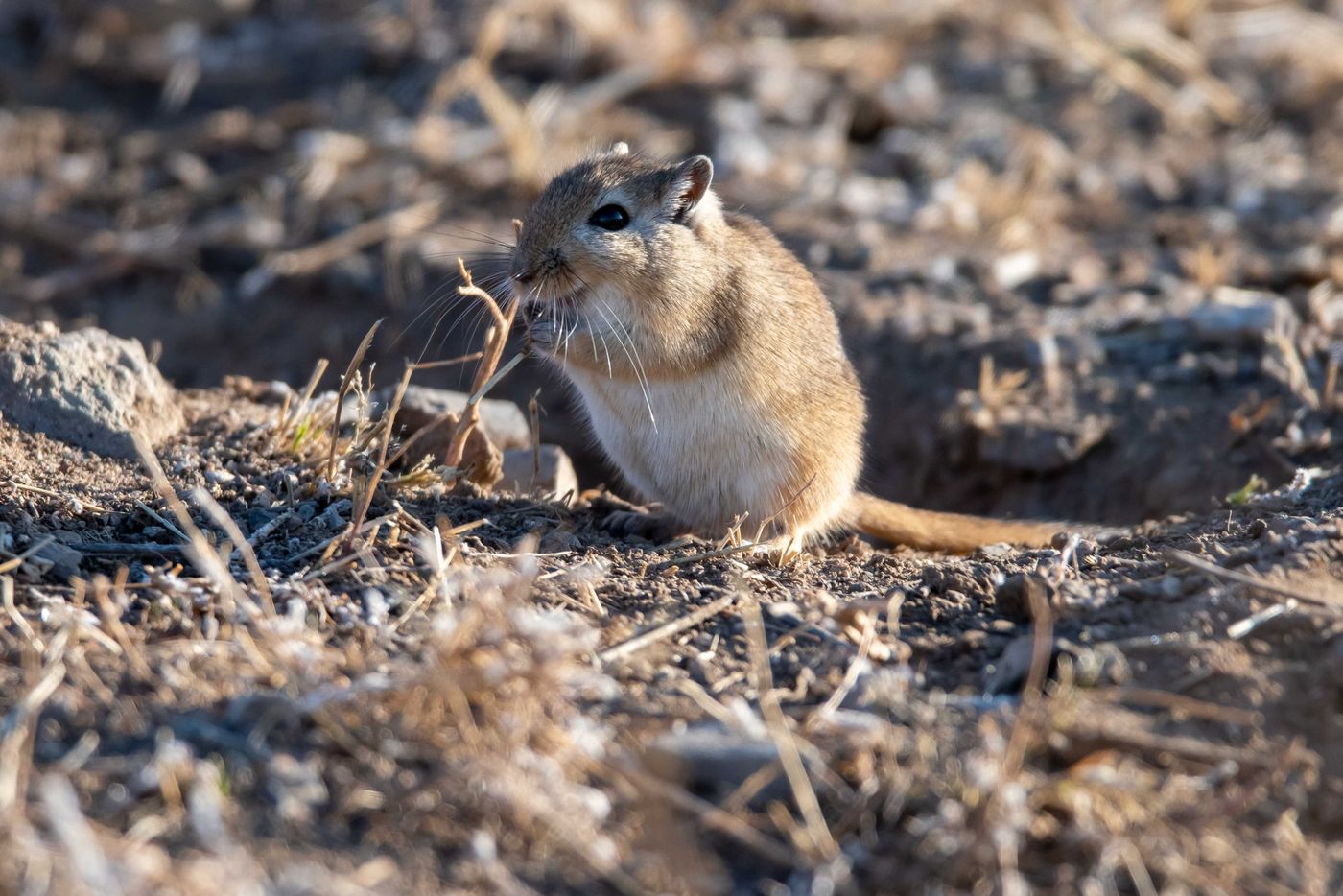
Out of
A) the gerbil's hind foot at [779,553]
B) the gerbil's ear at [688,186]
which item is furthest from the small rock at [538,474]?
the gerbil's ear at [688,186]

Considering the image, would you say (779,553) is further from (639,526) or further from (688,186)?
(688,186)

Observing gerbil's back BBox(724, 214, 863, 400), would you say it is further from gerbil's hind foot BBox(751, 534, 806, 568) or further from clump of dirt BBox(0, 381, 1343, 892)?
clump of dirt BBox(0, 381, 1343, 892)

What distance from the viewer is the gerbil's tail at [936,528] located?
177 inches

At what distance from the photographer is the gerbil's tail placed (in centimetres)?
449

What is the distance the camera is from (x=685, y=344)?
13.8ft

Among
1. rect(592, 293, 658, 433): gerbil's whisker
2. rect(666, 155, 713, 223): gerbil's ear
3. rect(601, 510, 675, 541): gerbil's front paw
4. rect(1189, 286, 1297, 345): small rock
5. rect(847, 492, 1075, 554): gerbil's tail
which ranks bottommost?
rect(847, 492, 1075, 554): gerbil's tail

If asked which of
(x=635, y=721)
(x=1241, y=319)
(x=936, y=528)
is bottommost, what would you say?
(x=936, y=528)

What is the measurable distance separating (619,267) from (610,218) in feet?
0.57

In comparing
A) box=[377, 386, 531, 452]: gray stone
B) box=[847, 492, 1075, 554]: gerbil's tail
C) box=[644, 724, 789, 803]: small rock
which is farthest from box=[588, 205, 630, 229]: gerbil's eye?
box=[644, 724, 789, 803]: small rock

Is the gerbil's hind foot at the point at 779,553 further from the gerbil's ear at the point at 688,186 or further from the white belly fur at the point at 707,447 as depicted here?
the gerbil's ear at the point at 688,186

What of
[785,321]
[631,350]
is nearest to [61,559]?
[631,350]

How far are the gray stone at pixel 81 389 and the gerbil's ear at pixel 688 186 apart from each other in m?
1.64

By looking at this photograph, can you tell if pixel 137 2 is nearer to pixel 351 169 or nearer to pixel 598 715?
pixel 351 169

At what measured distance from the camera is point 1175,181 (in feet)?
23.6
